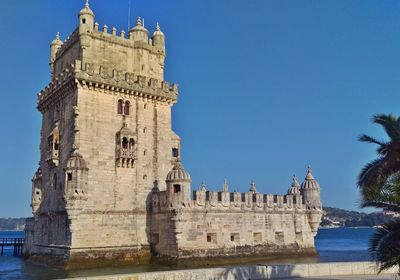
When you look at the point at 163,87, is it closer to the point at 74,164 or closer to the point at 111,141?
the point at 111,141

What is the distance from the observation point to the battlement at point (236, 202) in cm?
3409

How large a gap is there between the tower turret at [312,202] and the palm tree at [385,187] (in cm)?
2538

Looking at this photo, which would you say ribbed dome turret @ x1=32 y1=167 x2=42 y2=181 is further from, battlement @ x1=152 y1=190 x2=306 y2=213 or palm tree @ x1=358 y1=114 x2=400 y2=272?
palm tree @ x1=358 y1=114 x2=400 y2=272

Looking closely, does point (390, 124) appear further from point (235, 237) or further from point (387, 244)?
point (235, 237)

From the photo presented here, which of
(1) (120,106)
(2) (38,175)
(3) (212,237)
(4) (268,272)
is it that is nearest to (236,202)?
(3) (212,237)

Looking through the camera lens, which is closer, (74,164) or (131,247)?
(74,164)

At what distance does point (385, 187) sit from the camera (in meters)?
16.2

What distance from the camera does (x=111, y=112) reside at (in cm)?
3475

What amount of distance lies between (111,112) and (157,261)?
1230cm

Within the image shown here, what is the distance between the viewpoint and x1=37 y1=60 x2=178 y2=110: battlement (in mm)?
33438

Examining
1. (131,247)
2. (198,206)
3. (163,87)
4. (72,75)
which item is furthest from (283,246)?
(72,75)

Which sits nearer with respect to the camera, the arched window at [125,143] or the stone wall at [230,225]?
the stone wall at [230,225]

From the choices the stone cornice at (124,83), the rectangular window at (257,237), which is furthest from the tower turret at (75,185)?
the rectangular window at (257,237)

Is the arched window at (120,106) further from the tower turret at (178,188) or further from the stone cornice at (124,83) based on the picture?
the tower turret at (178,188)
